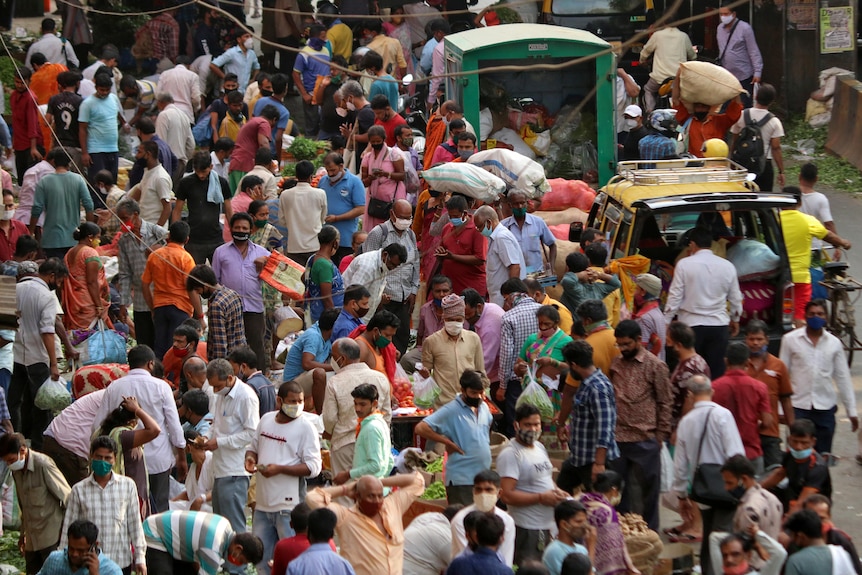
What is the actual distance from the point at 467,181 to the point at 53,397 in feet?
14.4

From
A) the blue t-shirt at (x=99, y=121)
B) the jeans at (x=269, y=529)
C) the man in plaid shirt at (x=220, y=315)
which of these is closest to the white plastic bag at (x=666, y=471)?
the jeans at (x=269, y=529)

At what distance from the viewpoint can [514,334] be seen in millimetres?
11125

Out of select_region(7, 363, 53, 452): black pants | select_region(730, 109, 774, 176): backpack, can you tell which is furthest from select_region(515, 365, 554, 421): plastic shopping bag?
select_region(730, 109, 774, 176): backpack

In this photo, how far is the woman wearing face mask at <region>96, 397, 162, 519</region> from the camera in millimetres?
9805

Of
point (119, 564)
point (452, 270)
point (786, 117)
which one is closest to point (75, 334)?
point (452, 270)

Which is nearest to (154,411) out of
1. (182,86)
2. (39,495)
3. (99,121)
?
(39,495)

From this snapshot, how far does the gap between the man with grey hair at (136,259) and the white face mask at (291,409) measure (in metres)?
4.40

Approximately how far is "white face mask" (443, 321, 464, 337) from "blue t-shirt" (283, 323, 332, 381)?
3.55 ft

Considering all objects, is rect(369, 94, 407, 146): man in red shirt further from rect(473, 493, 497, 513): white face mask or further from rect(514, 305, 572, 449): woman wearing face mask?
rect(473, 493, 497, 513): white face mask

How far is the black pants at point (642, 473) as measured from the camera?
991 centimetres

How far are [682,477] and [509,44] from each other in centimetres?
819

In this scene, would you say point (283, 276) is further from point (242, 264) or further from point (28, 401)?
point (28, 401)

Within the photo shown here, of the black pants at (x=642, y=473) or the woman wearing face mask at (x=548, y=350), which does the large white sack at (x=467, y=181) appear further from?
the black pants at (x=642, y=473)

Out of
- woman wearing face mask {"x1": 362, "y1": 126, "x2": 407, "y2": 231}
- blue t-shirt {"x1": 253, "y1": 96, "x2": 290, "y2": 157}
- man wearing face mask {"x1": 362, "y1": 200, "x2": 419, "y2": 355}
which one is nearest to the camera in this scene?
man wearing face mask {"x1": 362, "y1": 200, "x2": 419, "y2": 355}
